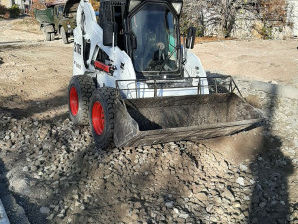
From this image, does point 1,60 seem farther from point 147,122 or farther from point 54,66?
point 147,122

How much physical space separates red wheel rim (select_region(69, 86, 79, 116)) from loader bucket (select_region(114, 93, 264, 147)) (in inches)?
68.3

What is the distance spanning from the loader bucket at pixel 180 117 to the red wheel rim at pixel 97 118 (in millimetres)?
524

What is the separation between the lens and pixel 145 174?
474 cm

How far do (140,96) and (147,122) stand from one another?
1.62 ft

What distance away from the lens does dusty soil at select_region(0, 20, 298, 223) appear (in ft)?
13.1

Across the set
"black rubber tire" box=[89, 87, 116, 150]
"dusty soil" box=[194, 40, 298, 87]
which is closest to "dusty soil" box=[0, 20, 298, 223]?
"black rubber tire" box=[89, 87, 116, 150]

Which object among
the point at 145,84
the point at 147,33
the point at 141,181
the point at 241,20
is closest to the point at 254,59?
the point at 241,20

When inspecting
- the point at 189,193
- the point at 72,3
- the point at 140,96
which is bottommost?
the point at 189,193

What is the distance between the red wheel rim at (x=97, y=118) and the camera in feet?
17.1

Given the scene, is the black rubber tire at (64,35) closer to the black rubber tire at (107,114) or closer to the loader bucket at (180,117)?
the black rubber tire at (107,114)

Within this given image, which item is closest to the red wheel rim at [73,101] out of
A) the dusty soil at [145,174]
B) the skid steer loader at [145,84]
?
the skid steer loader at [145,84]

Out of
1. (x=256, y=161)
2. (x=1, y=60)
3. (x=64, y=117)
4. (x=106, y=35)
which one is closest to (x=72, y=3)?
(x=1, y=60)

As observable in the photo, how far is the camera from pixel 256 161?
17.8 feet

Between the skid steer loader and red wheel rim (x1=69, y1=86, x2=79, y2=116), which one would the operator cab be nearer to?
the skid steer loader
